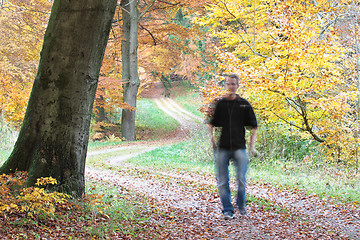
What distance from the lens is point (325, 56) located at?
9172 mm

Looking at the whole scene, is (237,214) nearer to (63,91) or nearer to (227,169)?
(227,169)

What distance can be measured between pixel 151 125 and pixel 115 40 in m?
10.5

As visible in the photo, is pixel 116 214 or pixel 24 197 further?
pixel 116 214

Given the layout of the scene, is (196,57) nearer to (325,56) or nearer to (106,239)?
(325,56)

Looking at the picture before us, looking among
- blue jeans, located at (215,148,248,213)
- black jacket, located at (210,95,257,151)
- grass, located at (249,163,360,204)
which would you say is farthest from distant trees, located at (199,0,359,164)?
blue jeans, located at (215,148,248,213)

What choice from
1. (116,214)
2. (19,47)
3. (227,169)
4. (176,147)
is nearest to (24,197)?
(116,214)

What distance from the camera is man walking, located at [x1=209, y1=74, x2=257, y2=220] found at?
462cm

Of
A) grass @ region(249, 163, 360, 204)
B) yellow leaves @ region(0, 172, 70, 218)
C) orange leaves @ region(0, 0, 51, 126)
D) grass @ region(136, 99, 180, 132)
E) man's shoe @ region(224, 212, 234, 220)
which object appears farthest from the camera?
grass @ region(136, 99, 180, 132)

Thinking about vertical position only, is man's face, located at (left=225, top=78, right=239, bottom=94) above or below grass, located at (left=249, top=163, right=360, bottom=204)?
above

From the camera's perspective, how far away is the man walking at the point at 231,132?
4.62 m

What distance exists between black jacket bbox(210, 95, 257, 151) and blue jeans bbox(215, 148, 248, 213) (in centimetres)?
8

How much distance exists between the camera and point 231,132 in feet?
15.1

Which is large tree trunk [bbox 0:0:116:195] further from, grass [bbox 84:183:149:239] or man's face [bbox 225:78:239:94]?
man's face [bbox 225:78:239:94]

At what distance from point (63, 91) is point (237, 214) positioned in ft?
10.0
